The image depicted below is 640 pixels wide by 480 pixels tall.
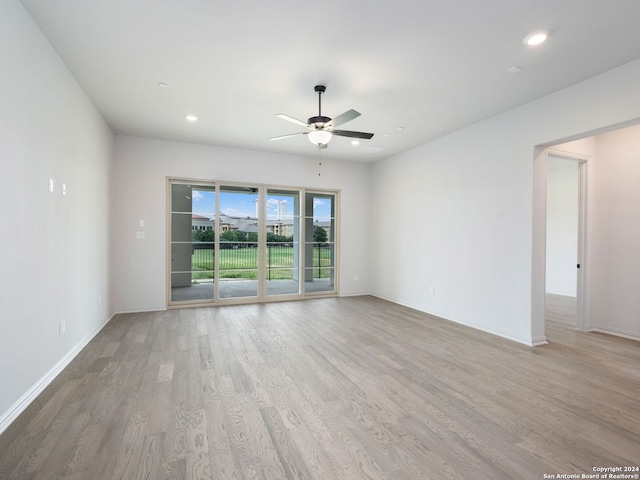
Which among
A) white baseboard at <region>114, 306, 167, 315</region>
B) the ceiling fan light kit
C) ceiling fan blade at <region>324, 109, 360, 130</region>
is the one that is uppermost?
ceiling fan blade at <region>324, 109, 360, 130</region>

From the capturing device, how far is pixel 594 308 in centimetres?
432

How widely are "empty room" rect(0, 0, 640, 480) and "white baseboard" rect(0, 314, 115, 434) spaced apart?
3cm

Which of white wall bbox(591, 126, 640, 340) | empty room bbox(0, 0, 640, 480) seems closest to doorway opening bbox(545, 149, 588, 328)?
empty room bbox(0, 0, 640, 480)

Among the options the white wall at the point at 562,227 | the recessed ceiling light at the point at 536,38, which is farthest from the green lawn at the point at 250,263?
the white wall at the point at 562,227

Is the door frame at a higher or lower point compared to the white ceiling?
lower

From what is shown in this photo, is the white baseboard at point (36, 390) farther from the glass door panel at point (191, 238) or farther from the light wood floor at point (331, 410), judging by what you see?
the glass door panel at point (191, 238)

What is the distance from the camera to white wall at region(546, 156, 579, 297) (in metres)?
6.54

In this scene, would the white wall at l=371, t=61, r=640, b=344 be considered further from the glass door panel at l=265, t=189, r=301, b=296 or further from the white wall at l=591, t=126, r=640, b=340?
the glass door panel at l=265, t=189, r=301, b=296

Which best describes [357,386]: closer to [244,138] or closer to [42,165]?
[42,165]

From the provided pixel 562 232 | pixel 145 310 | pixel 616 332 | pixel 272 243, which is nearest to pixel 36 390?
pixel 145 310

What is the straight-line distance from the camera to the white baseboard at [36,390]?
2037 millimetres

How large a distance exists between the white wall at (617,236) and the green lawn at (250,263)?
4.48 meters

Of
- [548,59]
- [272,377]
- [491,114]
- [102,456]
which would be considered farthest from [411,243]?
[102,456]

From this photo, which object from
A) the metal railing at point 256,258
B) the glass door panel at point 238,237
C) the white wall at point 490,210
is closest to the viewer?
the white wall at point 490,210
